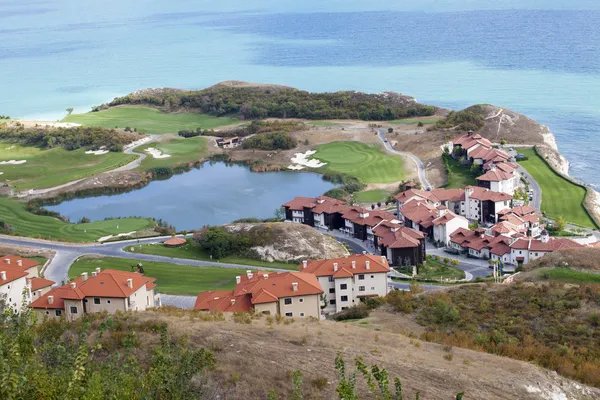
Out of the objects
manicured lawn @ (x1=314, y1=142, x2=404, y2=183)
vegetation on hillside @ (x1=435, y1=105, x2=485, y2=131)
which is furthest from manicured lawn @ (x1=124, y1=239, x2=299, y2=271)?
vegetation on hillside @ (x1=435, y1=105, x2=485, y2=131)

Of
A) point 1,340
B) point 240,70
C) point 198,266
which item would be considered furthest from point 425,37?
point 1,340

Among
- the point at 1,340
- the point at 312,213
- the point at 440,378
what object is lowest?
the point at 312,213

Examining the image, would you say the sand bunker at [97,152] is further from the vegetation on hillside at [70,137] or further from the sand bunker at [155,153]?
the sand bunker at [155,153]

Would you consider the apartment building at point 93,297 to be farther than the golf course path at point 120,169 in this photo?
No

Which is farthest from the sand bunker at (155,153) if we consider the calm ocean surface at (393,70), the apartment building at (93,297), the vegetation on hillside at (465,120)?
the apartment building at (93,297)

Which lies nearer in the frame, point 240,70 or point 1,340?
point 1,340

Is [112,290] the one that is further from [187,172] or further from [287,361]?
[187,172]
